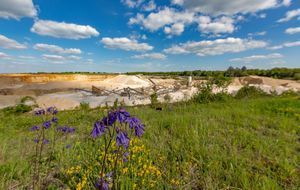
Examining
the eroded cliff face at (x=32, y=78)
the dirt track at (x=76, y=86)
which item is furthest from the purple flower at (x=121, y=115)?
the eroded cliff face at (x=32, y=78)

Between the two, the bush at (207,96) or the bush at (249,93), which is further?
the bush at (249,93)

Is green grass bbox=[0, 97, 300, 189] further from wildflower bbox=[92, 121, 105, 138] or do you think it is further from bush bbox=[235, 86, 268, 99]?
bush bbox=[235, 86, 268, 99]

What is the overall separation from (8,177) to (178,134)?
9.44 feet

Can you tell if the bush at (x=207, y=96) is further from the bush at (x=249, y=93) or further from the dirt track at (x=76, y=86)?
the bush at (x=249, y=93)

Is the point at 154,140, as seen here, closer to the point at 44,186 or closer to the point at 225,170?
the point at 225,170

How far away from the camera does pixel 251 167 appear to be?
9.14 feet

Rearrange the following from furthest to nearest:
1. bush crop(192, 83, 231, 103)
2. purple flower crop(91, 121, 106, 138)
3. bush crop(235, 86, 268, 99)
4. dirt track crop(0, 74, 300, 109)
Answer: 1. dirt track crop(0, 74, 300, 109)
2. bush crop(235, 86, 268, 99)
3. bush crop(192, 83, 231, 103)
4. purple flower crop(91, 121, 106, 138)

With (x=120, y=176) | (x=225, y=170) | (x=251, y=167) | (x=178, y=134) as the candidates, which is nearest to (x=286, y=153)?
(x=251, y=167)

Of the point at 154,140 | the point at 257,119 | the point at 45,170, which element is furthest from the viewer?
the point at 257,119

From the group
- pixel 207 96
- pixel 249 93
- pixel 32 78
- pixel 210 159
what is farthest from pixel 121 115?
pixel 32 78

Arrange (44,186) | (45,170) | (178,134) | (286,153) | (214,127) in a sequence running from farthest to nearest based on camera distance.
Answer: (214,127) → (178,134) → (286,153) → (45,170) → (44,186)

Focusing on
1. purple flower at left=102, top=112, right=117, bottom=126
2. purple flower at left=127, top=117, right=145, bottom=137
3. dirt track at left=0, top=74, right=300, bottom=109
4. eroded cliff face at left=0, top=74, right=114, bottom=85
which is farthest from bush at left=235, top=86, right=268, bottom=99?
eroded cliff face at left=0, top=74, right=114, bottom=85

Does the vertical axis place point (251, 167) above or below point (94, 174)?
below

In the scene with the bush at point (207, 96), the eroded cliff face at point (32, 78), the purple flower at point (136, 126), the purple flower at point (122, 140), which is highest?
the purple flower at point (136, 126)
